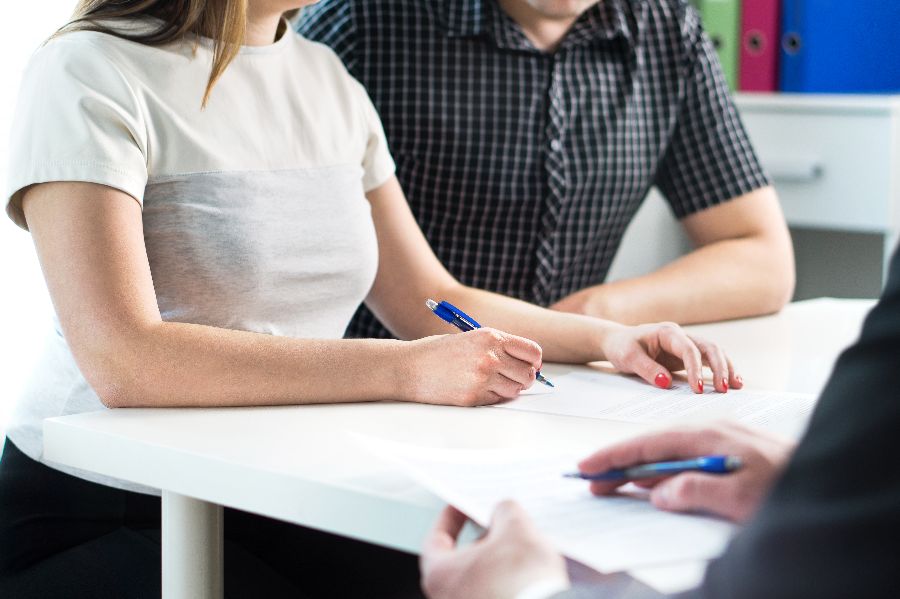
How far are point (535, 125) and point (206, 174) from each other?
2.50ft

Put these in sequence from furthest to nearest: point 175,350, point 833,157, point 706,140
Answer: point 833,157 → point 706,140 → point 175,350

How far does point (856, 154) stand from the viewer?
2568 millimetres

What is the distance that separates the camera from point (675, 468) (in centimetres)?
72

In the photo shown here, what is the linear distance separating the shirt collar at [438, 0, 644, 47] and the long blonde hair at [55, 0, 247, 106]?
0.59 metres

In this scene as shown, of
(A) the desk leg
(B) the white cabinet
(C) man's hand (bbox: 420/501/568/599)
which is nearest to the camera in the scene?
(C) man's hand (bbox: 420/501/568/599)

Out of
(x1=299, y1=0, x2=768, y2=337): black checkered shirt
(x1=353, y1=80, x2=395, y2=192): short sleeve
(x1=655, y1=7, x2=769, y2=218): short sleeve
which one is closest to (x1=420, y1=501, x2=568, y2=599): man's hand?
(x1=353, y1=80, x2=395, y2=192): short sleeve

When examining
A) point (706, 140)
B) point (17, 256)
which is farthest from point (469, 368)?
point (17, 256)

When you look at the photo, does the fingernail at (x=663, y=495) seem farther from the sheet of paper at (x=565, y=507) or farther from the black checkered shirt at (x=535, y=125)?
the black checkered shirt at (x=535, y=125)

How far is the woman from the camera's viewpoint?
1.03 meters

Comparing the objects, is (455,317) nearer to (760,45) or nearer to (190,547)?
(190,547)

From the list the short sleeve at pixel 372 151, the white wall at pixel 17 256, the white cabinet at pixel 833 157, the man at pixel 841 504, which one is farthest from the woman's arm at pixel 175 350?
the white cabinet at pixel 833 157

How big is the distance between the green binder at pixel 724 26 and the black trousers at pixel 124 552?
188 cm

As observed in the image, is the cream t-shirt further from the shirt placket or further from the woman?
the shirt placket

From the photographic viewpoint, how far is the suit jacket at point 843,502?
422 millimetres
